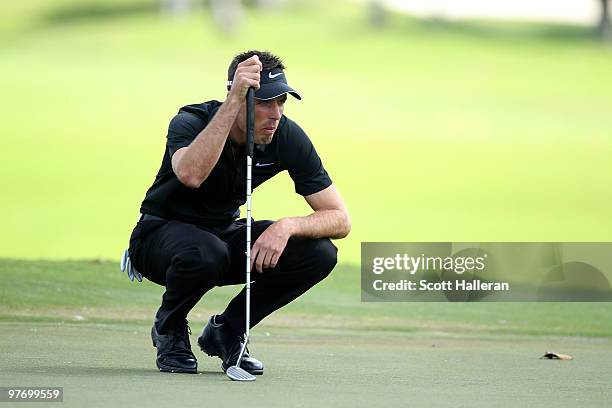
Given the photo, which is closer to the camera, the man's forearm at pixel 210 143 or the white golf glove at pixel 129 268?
the man's forearm at pixel 210 143

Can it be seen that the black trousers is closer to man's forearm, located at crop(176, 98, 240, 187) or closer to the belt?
the belt

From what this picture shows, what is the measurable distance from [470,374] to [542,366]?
24.2 inches

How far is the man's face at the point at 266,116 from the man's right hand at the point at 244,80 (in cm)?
13

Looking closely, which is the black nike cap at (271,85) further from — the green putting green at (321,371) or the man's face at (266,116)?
the green putting green at (321,371)

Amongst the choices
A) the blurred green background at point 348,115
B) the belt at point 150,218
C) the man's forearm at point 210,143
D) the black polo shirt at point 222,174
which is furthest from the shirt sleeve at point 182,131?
the blurred green background at point 348,115

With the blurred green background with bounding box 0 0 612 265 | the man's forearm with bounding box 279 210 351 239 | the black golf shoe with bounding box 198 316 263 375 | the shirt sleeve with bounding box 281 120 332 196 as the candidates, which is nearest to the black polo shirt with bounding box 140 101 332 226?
the shirt sleeve with bounding box 281 120 332 196

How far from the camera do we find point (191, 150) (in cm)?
471

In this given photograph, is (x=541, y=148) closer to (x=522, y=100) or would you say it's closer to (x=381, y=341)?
(x=522, y=100)

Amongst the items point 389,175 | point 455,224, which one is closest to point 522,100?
point 389,175

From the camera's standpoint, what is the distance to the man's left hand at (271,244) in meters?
4.92

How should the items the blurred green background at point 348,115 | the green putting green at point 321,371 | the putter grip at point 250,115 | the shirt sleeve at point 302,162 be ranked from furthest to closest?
1. the blurred green background at point 348,115
2. the shirt sleeve at point 302,162
3. the putter grip at point 250,115
4. the green putting green at point 321,371

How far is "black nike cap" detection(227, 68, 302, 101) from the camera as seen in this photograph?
484 cm

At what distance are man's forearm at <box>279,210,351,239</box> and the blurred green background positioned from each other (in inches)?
307

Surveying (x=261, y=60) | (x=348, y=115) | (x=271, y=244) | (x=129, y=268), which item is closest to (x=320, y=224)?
(x=271, y=244)
